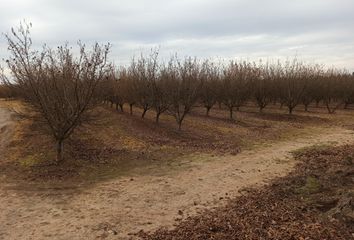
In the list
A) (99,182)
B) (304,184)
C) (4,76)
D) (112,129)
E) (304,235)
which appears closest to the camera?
(304,235)

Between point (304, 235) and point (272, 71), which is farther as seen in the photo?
point (272, 71)

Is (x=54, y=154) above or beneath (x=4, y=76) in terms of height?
beneath

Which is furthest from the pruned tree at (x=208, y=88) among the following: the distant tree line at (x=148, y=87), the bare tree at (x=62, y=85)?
the bare tree at (x=62, y=85)

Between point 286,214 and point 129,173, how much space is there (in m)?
4.67

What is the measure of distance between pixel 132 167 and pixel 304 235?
237 inches

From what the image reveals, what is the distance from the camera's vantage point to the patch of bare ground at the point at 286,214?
232 inches

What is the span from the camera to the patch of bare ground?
5902 millimetres

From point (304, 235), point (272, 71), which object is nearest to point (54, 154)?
point (304, 235)

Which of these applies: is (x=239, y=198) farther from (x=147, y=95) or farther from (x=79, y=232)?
(x=147, y=95)

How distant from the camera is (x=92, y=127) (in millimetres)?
17141

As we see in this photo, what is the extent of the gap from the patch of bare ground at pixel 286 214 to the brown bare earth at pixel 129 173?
417 mm

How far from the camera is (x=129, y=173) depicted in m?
10.3

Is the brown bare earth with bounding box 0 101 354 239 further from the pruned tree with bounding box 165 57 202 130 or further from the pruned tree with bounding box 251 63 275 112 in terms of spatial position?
the pruned tree with bounding box 251 63 275 112

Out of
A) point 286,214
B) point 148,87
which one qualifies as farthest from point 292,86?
point 286,214
